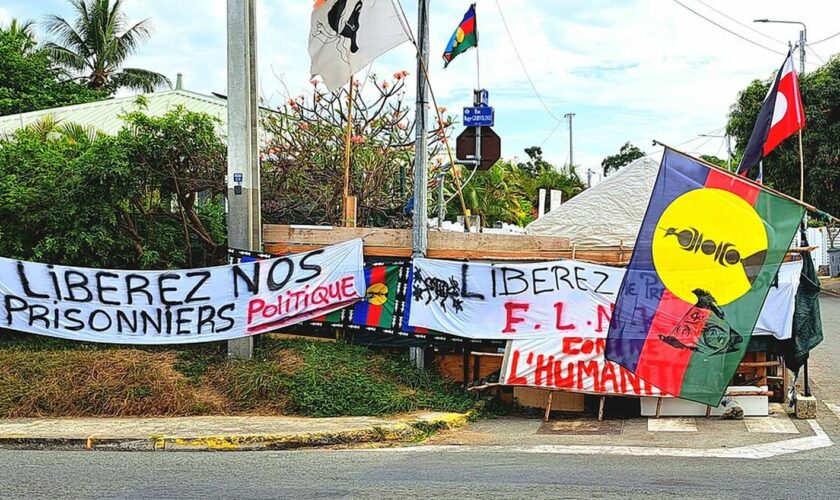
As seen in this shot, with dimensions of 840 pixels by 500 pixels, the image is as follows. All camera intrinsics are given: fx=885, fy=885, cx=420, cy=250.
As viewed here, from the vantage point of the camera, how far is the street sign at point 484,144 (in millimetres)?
12141

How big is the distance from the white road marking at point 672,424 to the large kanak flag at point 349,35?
5.62m

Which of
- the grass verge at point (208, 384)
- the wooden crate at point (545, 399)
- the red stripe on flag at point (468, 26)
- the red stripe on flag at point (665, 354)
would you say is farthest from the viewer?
the red stripe on flag at point (468, 26)

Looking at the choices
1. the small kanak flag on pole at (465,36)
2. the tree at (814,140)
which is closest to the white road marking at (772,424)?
the small kanak flag on pole at (465,36)

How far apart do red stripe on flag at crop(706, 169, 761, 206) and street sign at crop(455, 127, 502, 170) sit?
3977mm

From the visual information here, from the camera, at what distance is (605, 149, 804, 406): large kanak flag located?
27.8 feet

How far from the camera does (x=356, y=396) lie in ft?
33.7

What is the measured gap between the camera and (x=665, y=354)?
8.77 m

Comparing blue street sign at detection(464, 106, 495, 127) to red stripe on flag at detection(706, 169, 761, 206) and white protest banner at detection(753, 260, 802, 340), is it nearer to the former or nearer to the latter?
red stripe on flag at detection(706, 169, 761, 206)

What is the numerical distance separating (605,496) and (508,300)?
4.82m

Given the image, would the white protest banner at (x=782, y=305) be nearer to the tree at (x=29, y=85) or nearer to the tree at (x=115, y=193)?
the tree at (x=115, y=193)

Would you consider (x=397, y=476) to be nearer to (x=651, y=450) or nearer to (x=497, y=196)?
(x=651, y=450)

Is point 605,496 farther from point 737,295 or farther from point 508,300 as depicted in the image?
point 508,300

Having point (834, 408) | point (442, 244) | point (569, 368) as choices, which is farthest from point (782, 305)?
point (442, 244)

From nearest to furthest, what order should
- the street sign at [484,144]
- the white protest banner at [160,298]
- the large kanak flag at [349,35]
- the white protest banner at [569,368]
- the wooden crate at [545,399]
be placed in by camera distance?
the white protest banner at [569,368] < the wooden crate at [545,399] < the white protest banner at [160,298] < the large kanak flag at [349,35] < the street sign at [484,144]
